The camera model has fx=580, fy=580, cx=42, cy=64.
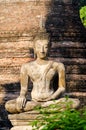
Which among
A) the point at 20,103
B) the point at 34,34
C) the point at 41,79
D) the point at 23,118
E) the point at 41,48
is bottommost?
the point at 34,34

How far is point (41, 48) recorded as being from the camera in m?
7.64

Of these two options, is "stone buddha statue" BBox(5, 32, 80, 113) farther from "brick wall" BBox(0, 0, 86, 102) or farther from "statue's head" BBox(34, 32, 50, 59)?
"brick wall" BBox(0, 0, 86, 102)

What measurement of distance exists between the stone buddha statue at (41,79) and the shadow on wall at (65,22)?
777 centimetres

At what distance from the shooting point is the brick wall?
13.3 m

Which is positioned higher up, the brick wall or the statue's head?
the statue's head

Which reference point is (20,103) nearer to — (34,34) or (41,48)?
(41,48)

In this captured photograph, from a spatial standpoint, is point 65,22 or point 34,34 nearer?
point 34,34

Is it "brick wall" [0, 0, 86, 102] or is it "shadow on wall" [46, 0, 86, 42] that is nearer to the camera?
"brick wall" [0, 0, 86, 102]

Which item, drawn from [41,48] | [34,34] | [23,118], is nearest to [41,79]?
[41,48]

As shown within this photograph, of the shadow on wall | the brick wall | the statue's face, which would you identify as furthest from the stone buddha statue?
the shadow on wall

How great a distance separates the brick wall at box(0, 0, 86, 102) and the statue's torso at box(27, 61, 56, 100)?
4616 millimetres

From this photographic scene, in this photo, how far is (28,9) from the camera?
18375mm

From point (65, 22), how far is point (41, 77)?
31.4 feet

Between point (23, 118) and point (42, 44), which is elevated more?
point (42, 44)
